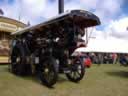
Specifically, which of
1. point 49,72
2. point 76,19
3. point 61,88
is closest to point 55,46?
point 49,72

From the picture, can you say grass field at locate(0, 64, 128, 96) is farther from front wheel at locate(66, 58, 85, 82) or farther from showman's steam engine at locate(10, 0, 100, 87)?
showman's steam engine at locate(10, 0, 100, 87)

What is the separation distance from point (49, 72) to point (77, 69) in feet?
4.65

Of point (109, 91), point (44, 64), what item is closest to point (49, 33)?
point (44, 64)

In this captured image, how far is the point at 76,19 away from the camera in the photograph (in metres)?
10.3

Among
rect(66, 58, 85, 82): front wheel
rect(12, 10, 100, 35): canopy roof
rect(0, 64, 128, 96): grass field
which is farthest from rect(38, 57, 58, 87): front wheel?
rect(12, 10, 100, 35): canopy roof

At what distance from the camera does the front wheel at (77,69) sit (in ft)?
36.4

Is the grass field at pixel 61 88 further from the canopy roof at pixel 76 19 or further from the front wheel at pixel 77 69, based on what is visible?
the canopy roof at pixel 76 19

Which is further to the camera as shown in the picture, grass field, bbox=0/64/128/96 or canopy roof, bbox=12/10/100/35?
canopy roof, bbox=12/10/100/35

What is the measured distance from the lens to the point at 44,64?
10656 millimetres

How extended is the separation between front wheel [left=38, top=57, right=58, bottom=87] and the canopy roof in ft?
4.64

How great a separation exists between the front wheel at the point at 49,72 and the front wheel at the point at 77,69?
1094 millimetres

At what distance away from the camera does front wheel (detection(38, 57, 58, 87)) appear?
984cm

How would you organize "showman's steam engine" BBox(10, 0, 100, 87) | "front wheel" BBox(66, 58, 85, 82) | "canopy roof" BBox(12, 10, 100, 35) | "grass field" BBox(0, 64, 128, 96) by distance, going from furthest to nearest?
"front wheel" BBox(66, 58, 85, 82) < "showman's steam engine" BBox(10, 0, 100, 87) < "canopy roof" BBox(12, 10, 100, 35) < "grass field" BBox(0, 64, 128, 96)

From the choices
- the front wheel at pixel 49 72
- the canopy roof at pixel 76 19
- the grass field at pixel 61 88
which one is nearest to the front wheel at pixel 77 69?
the grass field at pixel 61 88
